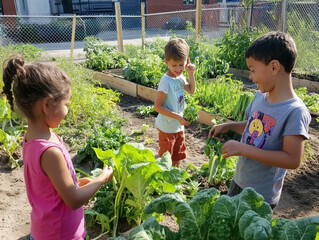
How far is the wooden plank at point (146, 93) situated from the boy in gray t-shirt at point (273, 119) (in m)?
4.67

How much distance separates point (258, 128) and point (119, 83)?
5.92 metres

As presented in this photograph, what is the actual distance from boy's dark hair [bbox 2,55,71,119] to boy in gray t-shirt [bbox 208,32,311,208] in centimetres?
109

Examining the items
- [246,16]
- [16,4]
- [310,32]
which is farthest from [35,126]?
[16,4]

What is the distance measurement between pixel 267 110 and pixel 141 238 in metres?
1.15

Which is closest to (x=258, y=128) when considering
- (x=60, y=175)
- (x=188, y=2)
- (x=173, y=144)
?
(x=60, y=175)

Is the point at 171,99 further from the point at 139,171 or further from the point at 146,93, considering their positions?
the point at 146,93

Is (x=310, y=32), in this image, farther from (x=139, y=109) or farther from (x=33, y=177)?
(x=33, y=177)

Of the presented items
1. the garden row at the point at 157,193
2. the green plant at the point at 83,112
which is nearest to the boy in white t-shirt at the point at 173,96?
the garden row at the point at 157,193

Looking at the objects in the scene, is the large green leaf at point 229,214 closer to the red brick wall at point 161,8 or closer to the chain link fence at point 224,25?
the chain link fence at point 224,25

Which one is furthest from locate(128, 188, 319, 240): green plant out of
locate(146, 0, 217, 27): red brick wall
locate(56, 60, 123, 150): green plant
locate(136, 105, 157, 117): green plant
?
locate(146, 0, 217, 27): red brick wall

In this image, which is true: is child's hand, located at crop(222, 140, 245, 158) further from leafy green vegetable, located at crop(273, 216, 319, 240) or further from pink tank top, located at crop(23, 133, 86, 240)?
pink tank top, located at crop(23, 133, 86, 240)

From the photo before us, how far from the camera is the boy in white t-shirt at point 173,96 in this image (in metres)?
3.18

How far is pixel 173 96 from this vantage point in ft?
10.8

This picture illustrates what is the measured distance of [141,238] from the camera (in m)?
1.34
